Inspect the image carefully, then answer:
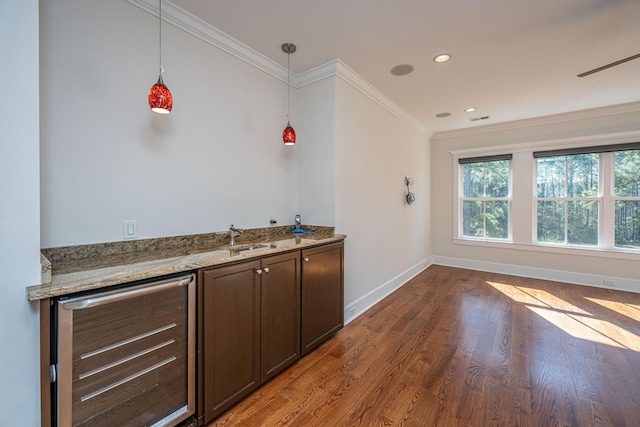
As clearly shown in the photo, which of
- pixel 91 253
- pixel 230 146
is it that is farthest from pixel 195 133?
pixel 91 253

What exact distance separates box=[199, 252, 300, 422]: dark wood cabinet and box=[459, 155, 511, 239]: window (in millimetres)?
4464

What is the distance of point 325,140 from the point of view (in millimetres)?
2738

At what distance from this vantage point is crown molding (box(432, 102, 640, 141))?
12.7 ft

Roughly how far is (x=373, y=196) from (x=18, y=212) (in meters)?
3.04

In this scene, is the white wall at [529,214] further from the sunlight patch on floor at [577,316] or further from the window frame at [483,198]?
the sunlight patch on floor at [577,316]

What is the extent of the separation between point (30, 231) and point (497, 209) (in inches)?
234

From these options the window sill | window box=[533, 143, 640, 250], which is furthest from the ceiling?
the window sill

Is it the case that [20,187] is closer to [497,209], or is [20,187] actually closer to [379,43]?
[379,43]

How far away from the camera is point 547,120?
14.4ft

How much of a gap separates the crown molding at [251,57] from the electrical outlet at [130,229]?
57.8 inches

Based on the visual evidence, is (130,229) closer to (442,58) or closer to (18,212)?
(18,212)

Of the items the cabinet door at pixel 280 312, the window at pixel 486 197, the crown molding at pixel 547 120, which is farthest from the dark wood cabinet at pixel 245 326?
the crown molding at pixel 547 120

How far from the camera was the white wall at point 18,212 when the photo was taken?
101 cm

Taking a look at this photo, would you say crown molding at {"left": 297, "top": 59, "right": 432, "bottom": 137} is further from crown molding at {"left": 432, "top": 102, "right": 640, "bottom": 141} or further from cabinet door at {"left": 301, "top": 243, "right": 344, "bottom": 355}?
crown molding at {"left": 432, "top": 102, "right": 640, "bottom": 141}
